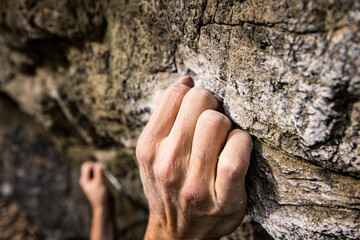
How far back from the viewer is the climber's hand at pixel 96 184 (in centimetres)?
121

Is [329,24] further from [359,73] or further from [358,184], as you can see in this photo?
[358,184]

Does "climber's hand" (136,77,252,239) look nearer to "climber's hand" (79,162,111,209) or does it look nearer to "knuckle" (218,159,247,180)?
"knuckle" (218,159,247,180)

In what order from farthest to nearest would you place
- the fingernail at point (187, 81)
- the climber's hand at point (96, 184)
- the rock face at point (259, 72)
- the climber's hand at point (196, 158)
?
the climber's hand at point (96, 184)
the fingernail at point (187, 81)
the climber's hand at point (196, 158)
the rock face at point (259, 72)

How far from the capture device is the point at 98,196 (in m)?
1.21

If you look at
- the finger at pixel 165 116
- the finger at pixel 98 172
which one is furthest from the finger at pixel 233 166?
the finger at pixel 98 172

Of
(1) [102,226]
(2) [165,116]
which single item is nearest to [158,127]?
(2) [165,116]

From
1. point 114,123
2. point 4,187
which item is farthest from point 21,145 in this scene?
point 114,123

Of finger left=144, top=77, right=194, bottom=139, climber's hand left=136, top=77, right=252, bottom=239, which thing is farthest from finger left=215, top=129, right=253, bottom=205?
finger left=144, top=77, right=194, bottom=139

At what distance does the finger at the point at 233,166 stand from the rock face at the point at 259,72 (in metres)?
0.03

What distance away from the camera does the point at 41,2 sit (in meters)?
0.76

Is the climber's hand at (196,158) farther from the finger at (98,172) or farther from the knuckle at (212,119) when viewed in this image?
the finger at (98,172)

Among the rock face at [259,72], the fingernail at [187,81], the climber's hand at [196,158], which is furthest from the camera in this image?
the fingernail at [187,81]

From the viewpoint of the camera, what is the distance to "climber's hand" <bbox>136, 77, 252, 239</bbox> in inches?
18.5

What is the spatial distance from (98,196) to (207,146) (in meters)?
0.89
